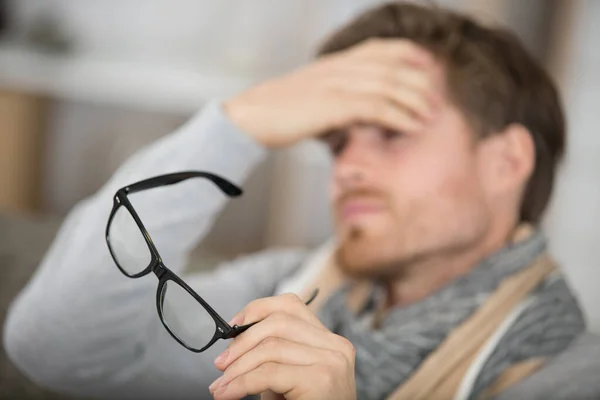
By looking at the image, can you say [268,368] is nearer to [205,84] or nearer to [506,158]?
[506,158]

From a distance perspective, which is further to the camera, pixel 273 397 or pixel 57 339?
pixel 57 339

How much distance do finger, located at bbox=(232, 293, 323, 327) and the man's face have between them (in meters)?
0.24

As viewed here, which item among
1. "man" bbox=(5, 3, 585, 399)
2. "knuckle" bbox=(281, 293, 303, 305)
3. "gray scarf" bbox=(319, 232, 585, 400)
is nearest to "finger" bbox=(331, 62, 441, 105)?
"man" bbox=(5, 3, 585, 399)

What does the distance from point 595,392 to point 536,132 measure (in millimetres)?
267

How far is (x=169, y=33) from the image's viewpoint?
178 centimetres

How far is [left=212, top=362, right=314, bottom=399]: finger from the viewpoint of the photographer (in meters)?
0.29

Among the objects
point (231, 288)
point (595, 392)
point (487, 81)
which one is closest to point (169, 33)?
point (487, 81)

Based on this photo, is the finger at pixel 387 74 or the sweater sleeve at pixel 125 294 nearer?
the sweater sleeve at pixel 125 294

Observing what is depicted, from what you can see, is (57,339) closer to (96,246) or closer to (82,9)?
(96,246)

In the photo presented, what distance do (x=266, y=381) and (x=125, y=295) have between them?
207 millimetres

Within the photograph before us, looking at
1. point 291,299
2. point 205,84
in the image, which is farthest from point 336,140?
point 205,84

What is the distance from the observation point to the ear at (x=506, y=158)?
60cm

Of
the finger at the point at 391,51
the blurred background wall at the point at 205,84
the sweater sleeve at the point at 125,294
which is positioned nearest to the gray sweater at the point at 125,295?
the sweater sleeve at the point at 125,294

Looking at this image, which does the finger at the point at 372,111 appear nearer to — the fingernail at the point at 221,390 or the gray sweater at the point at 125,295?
the gray sweater at the point at 125,295
